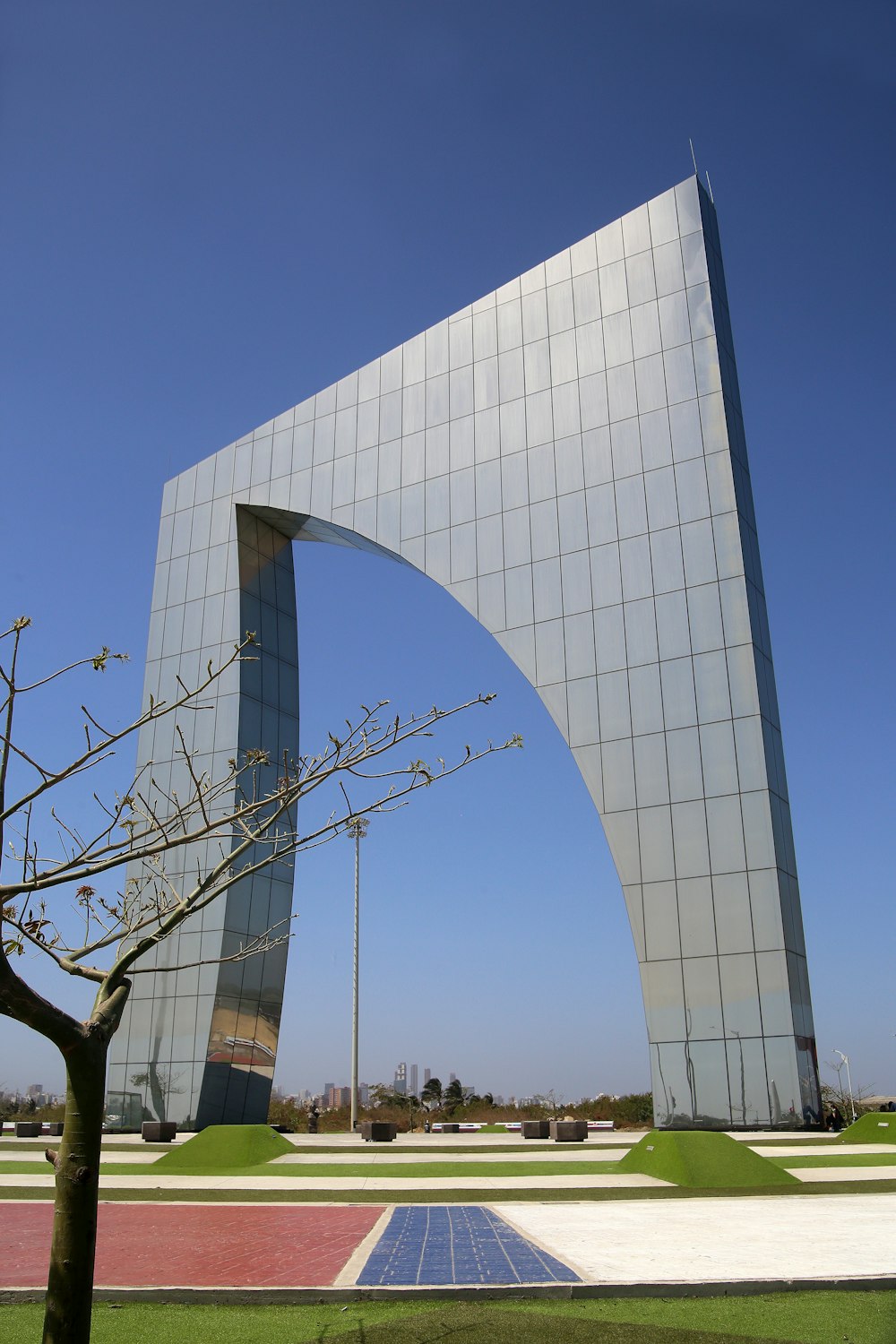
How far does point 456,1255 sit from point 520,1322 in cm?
214

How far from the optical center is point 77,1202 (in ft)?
14.5

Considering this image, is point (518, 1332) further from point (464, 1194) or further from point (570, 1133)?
point (570, 1133)

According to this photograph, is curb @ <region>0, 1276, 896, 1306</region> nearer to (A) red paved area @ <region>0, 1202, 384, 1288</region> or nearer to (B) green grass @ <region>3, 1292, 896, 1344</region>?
(B) green grass @ <region>3, 1292, 896, 1344</region>

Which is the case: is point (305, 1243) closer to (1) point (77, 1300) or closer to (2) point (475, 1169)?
(1) point (77, 1300)

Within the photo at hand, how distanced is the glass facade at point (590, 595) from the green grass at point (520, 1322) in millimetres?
11642

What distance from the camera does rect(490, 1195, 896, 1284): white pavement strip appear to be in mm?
6652

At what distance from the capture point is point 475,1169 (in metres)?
15.4

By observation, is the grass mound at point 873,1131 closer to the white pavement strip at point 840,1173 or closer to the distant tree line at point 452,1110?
the white pavement strip at point 840,1173

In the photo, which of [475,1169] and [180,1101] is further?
[180,1101]

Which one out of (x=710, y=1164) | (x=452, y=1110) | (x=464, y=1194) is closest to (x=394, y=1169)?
(x=464, y=1194)

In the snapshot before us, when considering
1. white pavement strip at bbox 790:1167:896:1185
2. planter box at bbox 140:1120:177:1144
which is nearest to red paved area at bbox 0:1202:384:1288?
white pavement strip at bbox 790:1167:896:1185

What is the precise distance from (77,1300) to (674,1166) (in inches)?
393

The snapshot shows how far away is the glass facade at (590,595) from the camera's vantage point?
1934 centimetres

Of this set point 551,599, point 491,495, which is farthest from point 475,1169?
point 491,495
